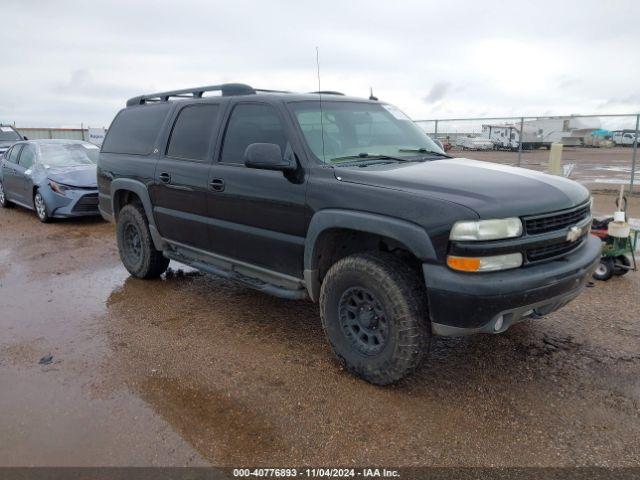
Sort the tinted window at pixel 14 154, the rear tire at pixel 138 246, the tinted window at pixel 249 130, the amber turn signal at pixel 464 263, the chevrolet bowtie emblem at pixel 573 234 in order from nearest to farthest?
the amber turn signal at pixel 464 263 → the chevrolet bowtie emblem at pixel 573 234 → the tinted window at pixel 249 130 → the rear tire at pixel 138 246 → the tinted window at pixel 14 154

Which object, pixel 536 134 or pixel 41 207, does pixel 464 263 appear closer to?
pixel 41 207

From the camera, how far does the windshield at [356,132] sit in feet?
13.0

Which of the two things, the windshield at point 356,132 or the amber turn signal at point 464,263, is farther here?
the windshield at point 356,132

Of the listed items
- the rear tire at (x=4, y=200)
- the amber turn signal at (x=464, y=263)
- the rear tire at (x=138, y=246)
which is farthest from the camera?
the rear tire at (x=4, y=200)

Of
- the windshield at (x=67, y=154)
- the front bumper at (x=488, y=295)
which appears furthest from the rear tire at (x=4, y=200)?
the front bumper at (x=488, y=295)

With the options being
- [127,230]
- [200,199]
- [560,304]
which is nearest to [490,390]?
[560,304]

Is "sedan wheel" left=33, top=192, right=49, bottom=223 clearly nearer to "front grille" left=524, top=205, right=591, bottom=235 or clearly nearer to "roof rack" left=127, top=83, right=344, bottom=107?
"roof rack" left=127, top=83, right=344, bottom=107

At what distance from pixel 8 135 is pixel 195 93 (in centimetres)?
1562

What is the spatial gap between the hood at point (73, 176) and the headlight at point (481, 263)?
8.06 meters

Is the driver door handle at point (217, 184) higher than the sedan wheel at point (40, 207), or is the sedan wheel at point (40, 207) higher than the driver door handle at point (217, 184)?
the driver door handle at point (217, 184)

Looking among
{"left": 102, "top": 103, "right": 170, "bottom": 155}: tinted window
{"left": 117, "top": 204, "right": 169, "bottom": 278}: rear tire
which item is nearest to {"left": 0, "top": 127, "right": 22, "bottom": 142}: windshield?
{"left": 102, "top": 103, "right": 170, "bottom": 155}: tinted window

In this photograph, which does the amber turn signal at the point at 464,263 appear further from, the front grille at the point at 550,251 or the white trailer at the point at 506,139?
the white trailer at the point at 506,139

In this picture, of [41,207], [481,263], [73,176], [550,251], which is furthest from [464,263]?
[41,207]

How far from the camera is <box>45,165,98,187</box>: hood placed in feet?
30.6
